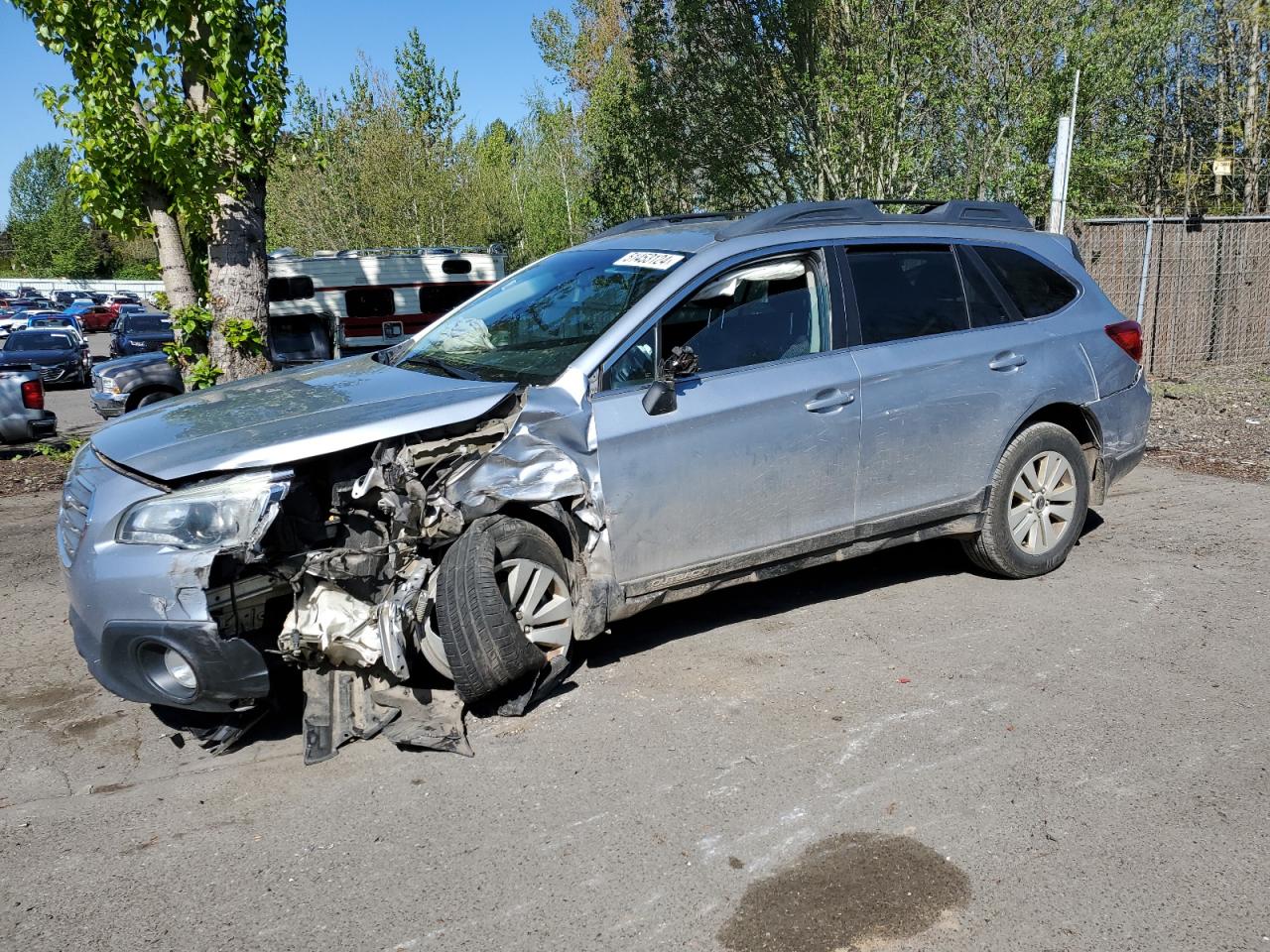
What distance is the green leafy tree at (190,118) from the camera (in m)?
9.14

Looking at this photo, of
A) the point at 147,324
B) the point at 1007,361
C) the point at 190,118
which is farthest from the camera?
the point at 147,324

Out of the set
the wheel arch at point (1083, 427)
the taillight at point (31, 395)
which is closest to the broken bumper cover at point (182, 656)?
the wheel arch at point (1083, 427)

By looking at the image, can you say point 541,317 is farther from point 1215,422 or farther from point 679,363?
point 1215,422

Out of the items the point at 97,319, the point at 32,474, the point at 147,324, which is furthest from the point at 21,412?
the point at 97,319

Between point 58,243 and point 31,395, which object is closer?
point 31,395

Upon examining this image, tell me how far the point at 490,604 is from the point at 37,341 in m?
25.8

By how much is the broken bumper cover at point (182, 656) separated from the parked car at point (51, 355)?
2358 centimetres

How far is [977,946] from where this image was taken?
288cm

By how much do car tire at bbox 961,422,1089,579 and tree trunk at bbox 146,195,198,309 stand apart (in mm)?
8199

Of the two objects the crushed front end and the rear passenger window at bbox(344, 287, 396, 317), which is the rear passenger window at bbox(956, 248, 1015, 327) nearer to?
the crushed front end

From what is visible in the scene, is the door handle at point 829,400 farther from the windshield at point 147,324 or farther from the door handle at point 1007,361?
the windshield at point 147,324

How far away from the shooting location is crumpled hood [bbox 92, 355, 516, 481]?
3.95 meters

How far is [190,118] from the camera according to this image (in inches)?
367

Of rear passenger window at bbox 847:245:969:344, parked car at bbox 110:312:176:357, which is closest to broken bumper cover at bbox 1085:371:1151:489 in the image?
rear passenger window at bbox 847:245:969:344
